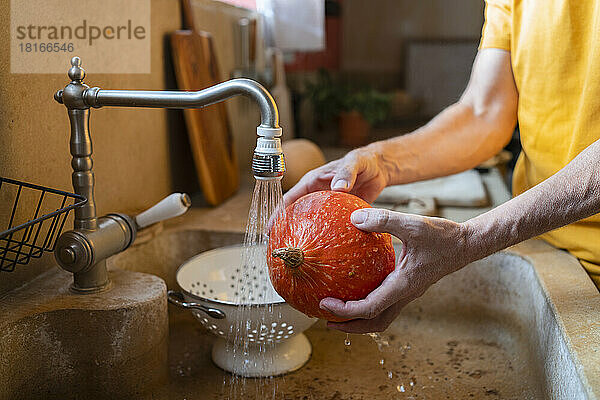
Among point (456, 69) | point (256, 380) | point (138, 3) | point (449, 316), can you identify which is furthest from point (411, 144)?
point (456, 69)

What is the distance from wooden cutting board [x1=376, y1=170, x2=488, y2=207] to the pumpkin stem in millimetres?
792

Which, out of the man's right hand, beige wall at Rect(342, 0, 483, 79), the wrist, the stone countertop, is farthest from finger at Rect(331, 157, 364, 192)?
beige wall at Rect(342, 0, 483, 79)

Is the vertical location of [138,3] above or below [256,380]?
above

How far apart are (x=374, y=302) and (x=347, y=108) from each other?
6.29 ft

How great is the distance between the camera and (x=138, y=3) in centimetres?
133

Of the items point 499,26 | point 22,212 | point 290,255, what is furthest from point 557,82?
point 22,212

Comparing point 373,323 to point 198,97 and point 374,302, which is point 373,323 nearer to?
point 374,302

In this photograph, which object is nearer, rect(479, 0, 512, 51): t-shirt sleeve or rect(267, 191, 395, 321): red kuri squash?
rect(267, 191, 395, 321): red kuri squash

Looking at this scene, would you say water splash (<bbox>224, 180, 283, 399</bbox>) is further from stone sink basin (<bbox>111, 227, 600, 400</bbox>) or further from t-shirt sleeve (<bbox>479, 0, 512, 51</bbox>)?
t-shirt sleeve (<bbox>479, 0, 512, 51</bbox>)

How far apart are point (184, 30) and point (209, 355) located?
0.80 metres

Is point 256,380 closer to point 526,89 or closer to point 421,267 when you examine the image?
point 421,267

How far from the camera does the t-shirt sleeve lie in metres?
1.20

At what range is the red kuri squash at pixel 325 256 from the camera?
82 centimetres

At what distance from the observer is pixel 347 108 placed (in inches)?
105
